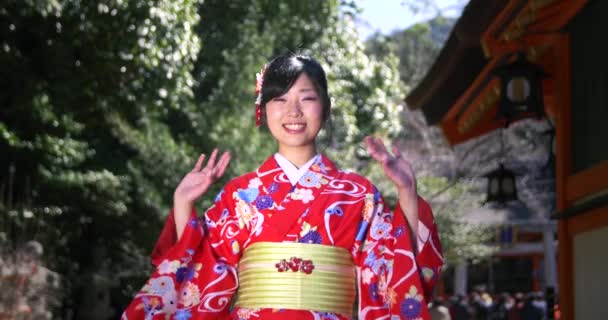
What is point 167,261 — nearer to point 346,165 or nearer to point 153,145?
point 153,145

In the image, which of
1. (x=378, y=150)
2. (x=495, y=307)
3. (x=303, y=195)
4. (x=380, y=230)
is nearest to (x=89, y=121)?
(x=303, y=195)

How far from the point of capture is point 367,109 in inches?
838

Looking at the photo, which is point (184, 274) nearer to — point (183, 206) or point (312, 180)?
point (183, 206)

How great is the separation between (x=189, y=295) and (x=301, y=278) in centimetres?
57

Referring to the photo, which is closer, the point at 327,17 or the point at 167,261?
the point at 167,261

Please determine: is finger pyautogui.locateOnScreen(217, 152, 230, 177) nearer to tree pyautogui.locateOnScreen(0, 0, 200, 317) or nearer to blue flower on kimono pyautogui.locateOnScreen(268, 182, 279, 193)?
blue flower on kimono pyautogui.locateOnScreen(268, 182, 279, 193)

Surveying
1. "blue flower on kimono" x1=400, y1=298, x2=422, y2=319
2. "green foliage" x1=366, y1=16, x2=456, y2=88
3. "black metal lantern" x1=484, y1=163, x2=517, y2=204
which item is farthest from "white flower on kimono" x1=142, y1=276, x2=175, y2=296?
"green foliage" x1=366, y1=16, x2=456, y2=88

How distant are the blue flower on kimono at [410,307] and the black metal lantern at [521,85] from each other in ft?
13.9

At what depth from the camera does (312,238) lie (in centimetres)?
485

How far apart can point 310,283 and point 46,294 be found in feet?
19.3

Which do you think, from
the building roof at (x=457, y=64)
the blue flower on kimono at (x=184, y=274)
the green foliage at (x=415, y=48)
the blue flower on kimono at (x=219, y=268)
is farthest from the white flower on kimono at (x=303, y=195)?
the green foliage at (x=415, y=48)

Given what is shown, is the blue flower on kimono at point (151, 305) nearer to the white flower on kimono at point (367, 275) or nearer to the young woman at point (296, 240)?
the young woman at point (296, 240)

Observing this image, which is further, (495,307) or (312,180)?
(495,307)

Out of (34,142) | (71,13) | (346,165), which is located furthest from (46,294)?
(346,165)
